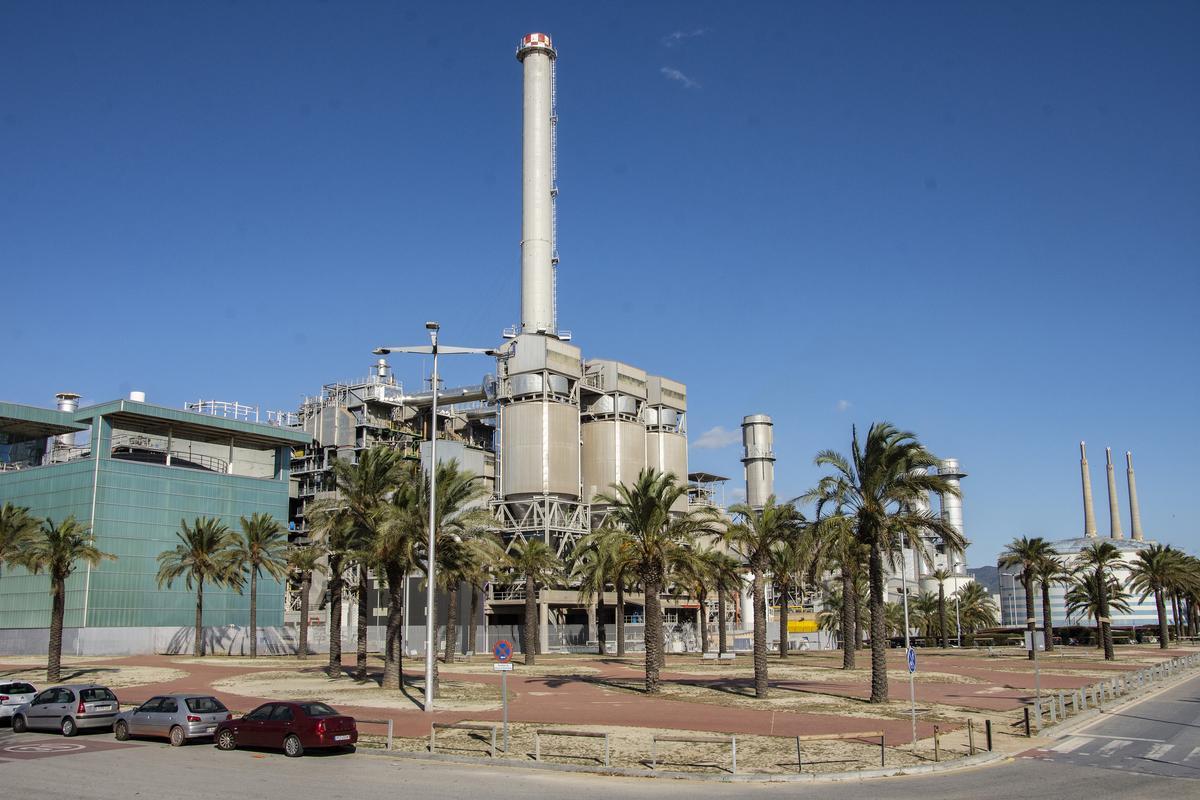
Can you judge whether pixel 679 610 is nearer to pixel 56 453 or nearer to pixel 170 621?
pixel 170 621

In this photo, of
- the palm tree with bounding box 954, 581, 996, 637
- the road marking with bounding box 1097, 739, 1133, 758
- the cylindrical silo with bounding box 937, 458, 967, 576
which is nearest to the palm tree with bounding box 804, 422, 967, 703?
the road marking with bounding box 1097, 739, 1133, 758

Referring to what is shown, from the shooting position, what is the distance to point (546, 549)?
211 ft

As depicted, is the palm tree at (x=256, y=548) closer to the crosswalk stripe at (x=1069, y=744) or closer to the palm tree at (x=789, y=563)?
the palm tree at (x=789, y=563)

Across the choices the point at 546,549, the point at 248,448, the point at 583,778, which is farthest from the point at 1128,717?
the point at 248,448

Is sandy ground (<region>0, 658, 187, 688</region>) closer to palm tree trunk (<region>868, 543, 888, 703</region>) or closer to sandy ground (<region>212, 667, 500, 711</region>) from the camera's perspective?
sandy ground (<region>212, 667, 500, 711</region>)

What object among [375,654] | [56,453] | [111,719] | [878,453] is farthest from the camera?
[56,453]

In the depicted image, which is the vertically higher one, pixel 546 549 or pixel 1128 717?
pixel 546 549

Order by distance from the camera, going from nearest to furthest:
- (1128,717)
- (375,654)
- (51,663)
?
(1128,717) → (51,663) → (375,654)

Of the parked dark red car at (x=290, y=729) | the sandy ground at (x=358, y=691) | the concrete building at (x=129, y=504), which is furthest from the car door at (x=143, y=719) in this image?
the concrete building at (x=129, y=504)

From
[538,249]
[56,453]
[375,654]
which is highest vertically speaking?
[538,249]

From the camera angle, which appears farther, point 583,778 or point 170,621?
point 170,621

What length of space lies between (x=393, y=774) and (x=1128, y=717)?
24270 millimetres

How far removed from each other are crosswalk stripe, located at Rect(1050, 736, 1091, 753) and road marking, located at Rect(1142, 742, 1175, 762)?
1694 millimetres

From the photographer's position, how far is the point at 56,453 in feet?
274
